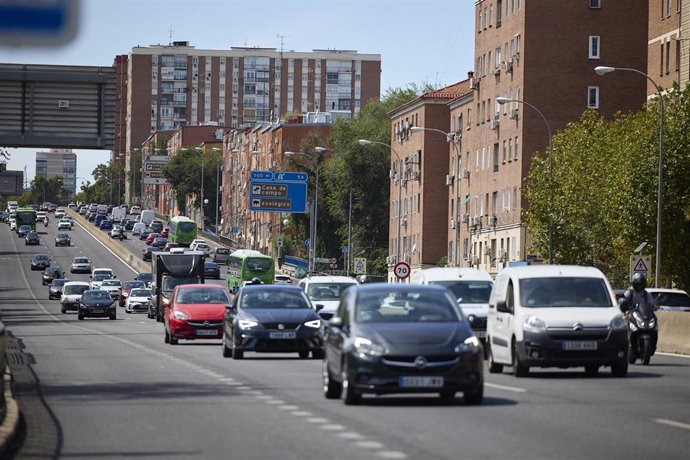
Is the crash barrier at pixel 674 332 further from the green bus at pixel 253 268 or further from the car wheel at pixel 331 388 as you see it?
the green bus at pixel 253 268

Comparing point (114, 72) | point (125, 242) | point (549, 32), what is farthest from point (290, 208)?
point (125, 242)

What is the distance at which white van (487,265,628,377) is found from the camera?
26.0 meters

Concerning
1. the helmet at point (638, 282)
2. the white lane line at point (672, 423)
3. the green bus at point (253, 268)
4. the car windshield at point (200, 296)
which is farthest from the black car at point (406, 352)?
the green bus at point (253, 268)

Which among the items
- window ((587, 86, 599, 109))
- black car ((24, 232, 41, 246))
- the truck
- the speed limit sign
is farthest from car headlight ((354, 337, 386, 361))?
black car ((24, 232, 41, 246))

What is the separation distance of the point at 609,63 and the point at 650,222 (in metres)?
39.5

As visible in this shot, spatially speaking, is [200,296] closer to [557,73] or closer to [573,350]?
[573,350]

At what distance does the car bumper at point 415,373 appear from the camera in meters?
19.3

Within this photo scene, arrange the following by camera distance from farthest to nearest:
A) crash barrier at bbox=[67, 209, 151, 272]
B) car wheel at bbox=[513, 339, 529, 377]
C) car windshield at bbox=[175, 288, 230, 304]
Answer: crash barrier at bbox=[67, 209, 151, 272], car windshield at bbox=[175, 288, 230, 304], car wheel at bbox=[513, 339, 529, 377]

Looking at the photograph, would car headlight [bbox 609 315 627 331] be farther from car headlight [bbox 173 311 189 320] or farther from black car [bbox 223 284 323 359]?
car headlight [bbox 173 311 189 320]

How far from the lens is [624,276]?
248 feet

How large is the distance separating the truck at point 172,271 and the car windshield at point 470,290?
38796mm

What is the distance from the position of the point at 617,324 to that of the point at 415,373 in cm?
751

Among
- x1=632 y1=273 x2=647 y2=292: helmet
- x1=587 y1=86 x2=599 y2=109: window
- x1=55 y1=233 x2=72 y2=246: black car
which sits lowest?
x1=632 y1=273 x2=647 y2=292: helmet

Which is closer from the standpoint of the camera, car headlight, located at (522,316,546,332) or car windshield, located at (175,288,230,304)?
car headlight, located at (522,316,546,332)
